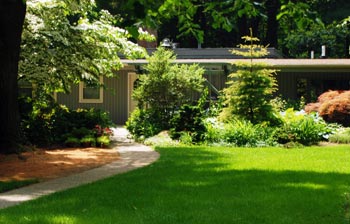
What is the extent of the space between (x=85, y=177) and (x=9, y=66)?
171 inches

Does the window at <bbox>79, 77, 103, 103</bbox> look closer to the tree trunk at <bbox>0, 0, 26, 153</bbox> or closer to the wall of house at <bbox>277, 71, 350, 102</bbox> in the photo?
the wall of house at <bbox>277, 71, 350, 102</bbox>

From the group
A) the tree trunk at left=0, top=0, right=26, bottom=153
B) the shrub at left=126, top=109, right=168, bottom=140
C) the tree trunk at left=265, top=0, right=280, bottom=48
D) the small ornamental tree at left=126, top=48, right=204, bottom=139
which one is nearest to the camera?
the tree trunk at left=0, top=0, right=26, bottom=153

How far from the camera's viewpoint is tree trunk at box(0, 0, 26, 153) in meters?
11.8

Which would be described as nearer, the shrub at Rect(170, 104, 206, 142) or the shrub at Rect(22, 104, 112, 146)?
the shrub at Rect(22, 104, 112, 146)

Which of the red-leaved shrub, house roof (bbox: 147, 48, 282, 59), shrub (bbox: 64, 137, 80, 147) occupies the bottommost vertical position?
shrub (bbox: 64, 137, 80, 147)

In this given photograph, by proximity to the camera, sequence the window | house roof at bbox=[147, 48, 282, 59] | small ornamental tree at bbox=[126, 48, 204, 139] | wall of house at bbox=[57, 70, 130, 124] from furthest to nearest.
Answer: house roof at bbox=[147, 48, 282, 59] → the window → wall of house at bbox=[57, 70, 130, 124] → small ornamental tree at bbox=[126, 48, 204, 139]

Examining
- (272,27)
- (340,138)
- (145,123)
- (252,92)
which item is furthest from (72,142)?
(272,27)

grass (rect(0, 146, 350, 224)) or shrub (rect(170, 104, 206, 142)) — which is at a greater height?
shrub (rect(170, 104, 206, 142))

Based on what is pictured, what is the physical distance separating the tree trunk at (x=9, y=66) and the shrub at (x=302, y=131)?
7.16 m

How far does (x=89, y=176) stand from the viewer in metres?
9.08

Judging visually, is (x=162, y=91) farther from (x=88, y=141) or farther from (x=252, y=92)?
(x=88, y=141)

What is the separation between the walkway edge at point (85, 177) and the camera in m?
7.27

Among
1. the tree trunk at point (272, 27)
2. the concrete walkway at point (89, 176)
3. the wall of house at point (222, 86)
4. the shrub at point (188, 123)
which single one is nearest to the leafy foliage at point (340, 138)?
the shrub at point (188, 123)

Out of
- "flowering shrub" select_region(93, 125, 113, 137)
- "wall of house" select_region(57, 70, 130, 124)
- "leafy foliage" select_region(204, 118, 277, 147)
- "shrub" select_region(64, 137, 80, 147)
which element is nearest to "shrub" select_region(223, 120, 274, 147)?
"leafy foliage" select_region(204, 118, 277, 147)
